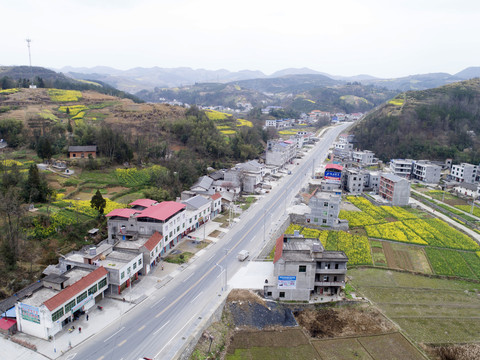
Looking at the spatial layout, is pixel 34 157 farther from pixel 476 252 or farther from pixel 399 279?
pixel 476 252

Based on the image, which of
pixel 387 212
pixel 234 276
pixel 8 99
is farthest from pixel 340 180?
pixel 8 99

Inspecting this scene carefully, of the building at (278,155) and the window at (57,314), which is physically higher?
the building at (278,155)

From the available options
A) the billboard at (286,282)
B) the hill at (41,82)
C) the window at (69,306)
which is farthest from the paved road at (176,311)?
the hill at (41,82)

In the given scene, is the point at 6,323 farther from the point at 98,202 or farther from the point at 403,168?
the point at 403,168

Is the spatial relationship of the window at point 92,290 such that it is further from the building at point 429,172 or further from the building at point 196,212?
the building at point 429,172

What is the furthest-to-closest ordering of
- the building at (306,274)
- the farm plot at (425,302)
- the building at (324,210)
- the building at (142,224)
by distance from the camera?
the building at (324,210) < the building at (142,224) < the building at (306,274) < the farm plot at (425,302)

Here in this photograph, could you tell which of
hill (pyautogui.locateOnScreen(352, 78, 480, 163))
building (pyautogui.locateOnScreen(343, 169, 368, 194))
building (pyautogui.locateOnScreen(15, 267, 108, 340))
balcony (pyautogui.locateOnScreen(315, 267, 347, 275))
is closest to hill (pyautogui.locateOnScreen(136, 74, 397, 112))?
hill (pyautogui.locateOnScreen(352, 78, 480, 163))
